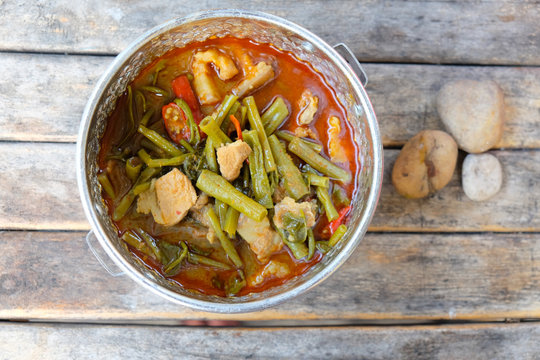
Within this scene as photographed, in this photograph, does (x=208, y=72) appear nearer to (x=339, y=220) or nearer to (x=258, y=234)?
(x=258, y=234)

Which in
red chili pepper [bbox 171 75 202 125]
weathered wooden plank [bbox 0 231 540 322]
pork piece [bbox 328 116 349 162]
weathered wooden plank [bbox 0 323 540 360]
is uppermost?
red chili pepper [bbox 171 75 202 125]

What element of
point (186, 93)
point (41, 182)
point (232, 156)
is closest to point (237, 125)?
point (232, 156)

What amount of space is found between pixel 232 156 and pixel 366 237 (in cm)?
88

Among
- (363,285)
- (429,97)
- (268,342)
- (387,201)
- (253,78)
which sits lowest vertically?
(268,342)

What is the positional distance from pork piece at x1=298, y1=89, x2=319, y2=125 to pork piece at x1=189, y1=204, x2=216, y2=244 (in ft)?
1.63

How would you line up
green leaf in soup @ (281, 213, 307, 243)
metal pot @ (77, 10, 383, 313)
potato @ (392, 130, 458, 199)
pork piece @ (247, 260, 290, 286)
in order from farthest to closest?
potato @ (392, 130, 458, 199) → pork piece @ (247, 260, 290, 286) → green leaf in soup @ (281, 213, 307, 243) → metal pot @ (77, 10, 383, 313)

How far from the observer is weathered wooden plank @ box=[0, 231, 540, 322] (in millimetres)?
2180

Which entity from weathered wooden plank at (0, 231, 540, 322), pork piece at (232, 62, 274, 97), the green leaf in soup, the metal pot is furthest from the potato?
pork piece at (232, 62, 274, 97)

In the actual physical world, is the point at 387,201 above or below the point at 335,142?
below

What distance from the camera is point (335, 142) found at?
1867 mm

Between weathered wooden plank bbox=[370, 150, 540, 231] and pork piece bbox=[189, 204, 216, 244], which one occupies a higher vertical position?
pork piece bbox=[189, 204, 216, 244]

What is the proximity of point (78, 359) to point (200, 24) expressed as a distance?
161 cm

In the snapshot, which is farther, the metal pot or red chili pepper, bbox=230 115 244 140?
red chili pepper, bbox=230 115 244 140

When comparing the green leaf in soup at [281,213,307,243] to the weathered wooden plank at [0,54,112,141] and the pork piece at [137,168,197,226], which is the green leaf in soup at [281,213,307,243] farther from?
the weathered wooden plank at [0,54,112,141]
